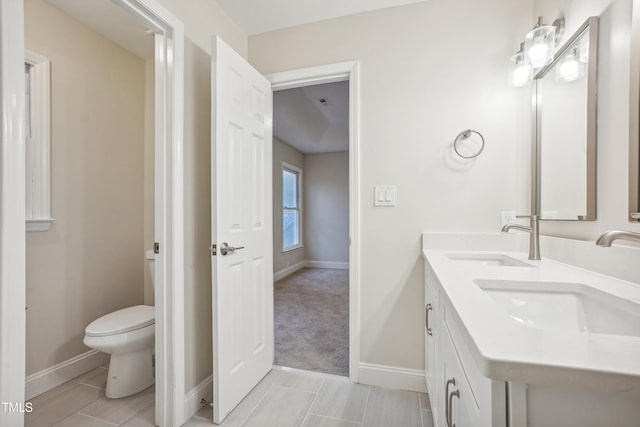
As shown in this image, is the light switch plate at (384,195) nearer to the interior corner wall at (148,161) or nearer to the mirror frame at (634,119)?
the mirror frame at (634,119)

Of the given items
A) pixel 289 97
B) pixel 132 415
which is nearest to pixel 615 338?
pixel 132 415

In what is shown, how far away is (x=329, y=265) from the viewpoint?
588 cm

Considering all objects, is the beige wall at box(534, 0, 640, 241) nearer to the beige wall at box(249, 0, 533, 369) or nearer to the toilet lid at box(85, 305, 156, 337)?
the beige wall at box(249, 0, 533, 369)

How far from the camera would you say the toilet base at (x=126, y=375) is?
65.1 inches

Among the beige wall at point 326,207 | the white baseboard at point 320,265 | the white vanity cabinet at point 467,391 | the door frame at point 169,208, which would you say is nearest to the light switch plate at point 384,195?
the white vanity cabinet at point 467,391

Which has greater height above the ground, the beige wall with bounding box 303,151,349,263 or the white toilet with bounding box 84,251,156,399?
the beige wall with bounding box 303,151,349,263

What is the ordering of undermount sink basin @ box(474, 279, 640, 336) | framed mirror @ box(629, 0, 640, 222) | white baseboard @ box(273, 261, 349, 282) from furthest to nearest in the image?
white baseboard @ box(273, 261, 349, 282) → framed mirror @ box(629, 0, 640, 222) → undermount sink basin @ box(474, 279, 640, 336)

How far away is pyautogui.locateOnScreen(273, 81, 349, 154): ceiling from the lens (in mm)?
3020

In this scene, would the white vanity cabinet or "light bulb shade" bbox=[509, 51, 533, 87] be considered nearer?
the white vanity cabinet

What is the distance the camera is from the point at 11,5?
852 mm

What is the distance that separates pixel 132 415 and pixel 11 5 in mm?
1846

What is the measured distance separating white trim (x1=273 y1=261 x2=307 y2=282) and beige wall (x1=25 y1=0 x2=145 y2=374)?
252 centimetres

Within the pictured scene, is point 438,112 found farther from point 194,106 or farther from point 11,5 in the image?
point 11,5

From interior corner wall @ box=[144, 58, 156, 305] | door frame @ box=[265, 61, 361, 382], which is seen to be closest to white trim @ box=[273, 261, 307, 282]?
interior corner wall @ box=[144, 58, 156, 305]
